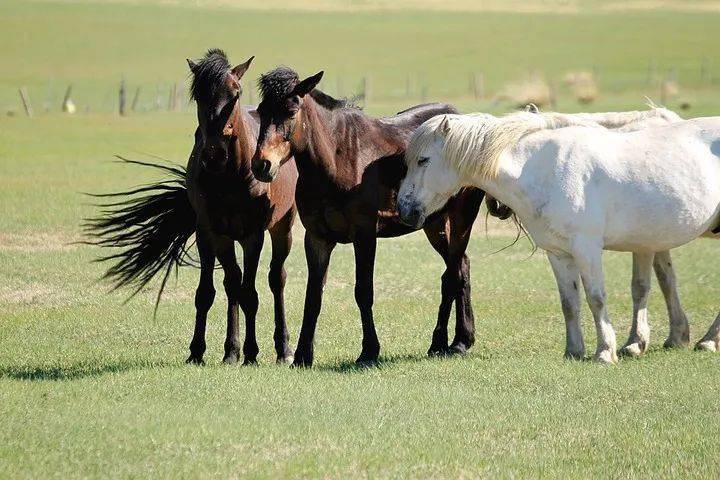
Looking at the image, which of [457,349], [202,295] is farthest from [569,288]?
[202,295]

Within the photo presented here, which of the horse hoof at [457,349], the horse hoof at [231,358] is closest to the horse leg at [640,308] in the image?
the horse hoof at [457,349]

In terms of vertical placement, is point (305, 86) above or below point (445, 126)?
above

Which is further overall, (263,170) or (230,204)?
(230,204)

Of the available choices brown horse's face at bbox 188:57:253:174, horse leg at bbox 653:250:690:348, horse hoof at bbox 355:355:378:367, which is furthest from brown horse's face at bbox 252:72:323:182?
horse leg at bbox 653:250:690:348

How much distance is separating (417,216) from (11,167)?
19841mm

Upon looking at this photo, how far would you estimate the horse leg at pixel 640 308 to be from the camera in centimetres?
999

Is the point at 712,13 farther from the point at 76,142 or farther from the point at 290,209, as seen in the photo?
the point at 290,209

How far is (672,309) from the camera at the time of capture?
1038 cm

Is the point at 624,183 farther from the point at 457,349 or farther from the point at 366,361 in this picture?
→ the point at 366,361

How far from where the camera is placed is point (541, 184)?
9266 mm

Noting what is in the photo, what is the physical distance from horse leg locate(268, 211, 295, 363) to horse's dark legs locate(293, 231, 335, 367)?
0.73 m

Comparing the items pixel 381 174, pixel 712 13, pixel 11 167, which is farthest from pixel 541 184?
pixel 712 13

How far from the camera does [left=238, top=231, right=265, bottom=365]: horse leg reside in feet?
31.2

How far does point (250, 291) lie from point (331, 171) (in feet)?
4.33
